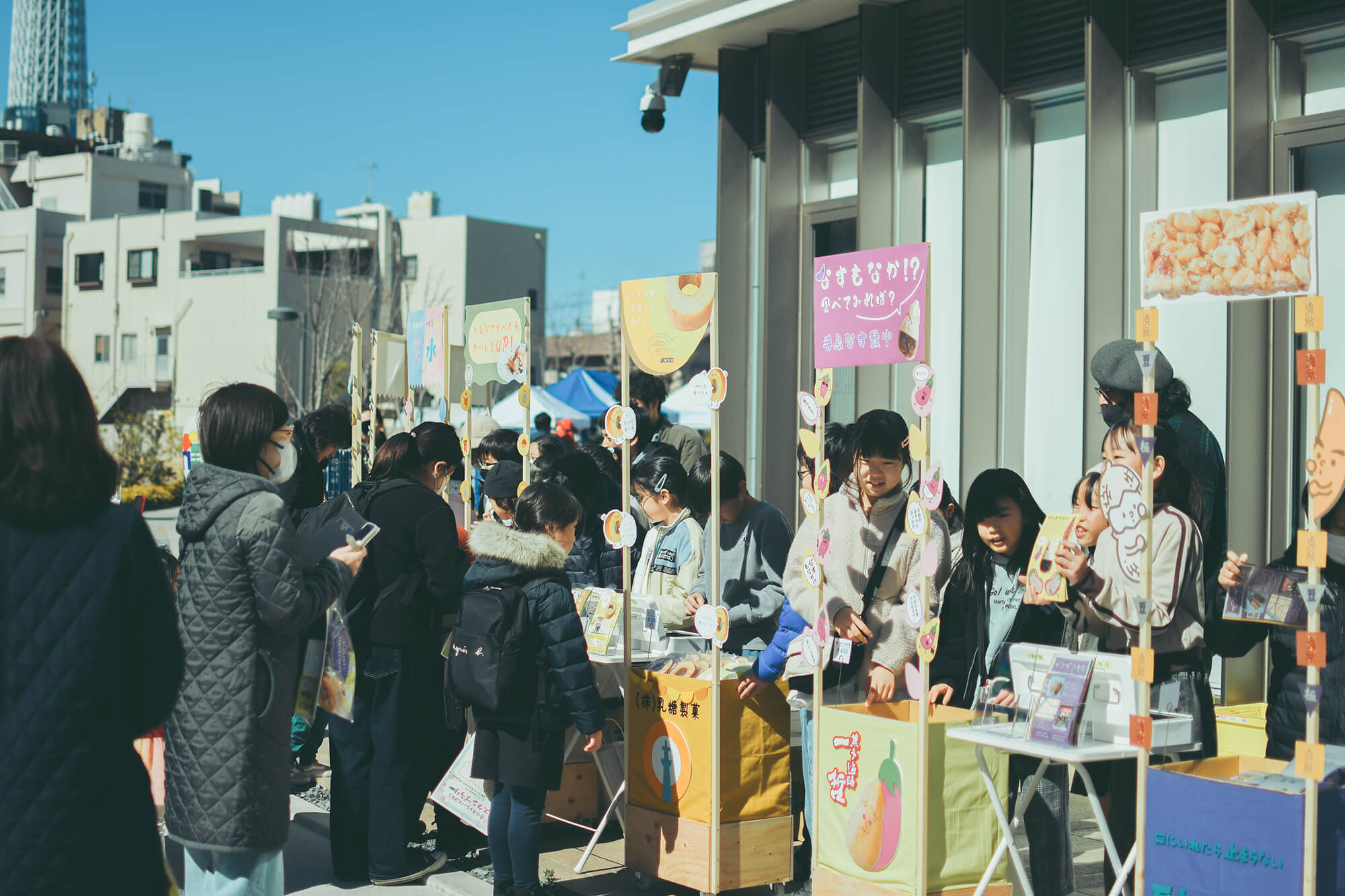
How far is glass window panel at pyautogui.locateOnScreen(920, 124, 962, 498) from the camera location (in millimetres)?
9086

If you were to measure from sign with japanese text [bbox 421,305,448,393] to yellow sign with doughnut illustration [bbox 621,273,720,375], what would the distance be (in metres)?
2.61

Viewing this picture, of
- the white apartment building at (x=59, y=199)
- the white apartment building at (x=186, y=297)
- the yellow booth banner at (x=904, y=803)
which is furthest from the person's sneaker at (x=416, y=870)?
the white apartment building at (x=59, y=199)

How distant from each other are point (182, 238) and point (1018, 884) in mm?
49526

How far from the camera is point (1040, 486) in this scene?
27.6ft

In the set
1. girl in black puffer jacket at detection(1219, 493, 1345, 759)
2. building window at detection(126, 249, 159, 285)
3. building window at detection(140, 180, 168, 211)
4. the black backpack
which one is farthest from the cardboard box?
building window at detection(140, 180, 168, 211)

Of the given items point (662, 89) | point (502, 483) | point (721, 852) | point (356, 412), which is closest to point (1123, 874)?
point (721, 852)

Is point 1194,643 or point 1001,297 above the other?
point 1001,297

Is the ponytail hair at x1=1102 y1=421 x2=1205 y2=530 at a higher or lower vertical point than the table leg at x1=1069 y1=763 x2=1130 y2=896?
higher

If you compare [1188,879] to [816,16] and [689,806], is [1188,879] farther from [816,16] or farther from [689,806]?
[816,16]

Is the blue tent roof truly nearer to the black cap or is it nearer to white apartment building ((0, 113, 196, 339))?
the black cap

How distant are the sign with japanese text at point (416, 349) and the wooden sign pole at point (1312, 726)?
5.72 m

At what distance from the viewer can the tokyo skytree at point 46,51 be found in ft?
446

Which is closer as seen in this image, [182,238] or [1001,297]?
[1001,297]

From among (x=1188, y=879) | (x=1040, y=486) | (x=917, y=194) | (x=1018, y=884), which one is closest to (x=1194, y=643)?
(x=1188, y=879)
